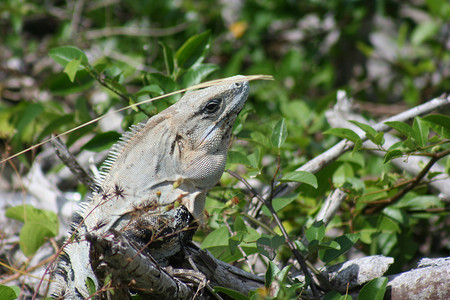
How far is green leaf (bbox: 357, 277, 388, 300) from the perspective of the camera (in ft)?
7.58

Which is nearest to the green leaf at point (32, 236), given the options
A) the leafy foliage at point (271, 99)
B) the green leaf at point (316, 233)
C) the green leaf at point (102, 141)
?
the leafy foliage at point (271, 99)

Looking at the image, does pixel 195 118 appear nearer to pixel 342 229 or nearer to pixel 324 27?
pixel 342 229

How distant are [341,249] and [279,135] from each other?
0.71 m

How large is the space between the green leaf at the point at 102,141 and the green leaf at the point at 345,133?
56.9 inches

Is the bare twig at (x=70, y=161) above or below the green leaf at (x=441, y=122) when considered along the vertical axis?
below

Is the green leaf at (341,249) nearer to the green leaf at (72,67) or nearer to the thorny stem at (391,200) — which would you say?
the thorny stem at (391,200)

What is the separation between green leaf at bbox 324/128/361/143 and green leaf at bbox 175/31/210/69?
48.1 inches

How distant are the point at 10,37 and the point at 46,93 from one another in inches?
36.6

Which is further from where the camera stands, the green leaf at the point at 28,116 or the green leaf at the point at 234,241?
the green leaf at the point at 28,116

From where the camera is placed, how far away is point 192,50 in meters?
3.52

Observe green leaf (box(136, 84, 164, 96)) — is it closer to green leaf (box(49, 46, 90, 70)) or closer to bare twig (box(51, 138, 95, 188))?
green leaf (box(49, 46, 90, 70))

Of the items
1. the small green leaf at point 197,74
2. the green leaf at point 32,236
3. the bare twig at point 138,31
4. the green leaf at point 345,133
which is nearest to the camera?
the green leaf at point 345,133

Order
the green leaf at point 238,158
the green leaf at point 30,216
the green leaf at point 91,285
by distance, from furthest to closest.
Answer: the green leaf at point 30,216 < the green leaf at point 238,158 < the green leaf at point 91,285

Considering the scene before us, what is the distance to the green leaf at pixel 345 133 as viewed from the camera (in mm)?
2758
